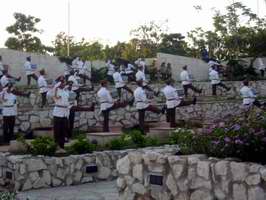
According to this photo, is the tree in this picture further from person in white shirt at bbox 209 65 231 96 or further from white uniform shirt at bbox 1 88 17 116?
white uniform shirt at bbox 1 88 17 116

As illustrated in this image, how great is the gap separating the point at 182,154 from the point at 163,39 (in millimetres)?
35070

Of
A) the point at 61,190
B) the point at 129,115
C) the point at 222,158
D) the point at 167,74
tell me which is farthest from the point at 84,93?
the point at 222,158

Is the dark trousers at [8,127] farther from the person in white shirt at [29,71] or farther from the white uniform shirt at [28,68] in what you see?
the white uniform shirt at [28,68]

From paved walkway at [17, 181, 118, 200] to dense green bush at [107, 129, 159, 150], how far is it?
1425mm

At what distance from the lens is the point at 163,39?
42844 millimetres

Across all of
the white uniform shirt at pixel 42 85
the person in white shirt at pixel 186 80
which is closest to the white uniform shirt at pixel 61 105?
the white uniform shirt at pixel 42 85

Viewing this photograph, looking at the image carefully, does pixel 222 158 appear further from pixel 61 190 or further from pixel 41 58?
pixel 41 58

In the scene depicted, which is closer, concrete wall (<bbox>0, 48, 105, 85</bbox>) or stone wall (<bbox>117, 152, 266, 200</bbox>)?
stone wall (<bbox>117, 152, 266, 200</bbox>)

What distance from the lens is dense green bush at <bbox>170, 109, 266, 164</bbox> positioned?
719cm

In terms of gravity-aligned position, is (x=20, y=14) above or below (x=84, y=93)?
above

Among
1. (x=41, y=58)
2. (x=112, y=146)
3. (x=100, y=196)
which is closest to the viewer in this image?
(x=100, y=196)

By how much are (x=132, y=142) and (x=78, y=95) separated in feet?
28.4

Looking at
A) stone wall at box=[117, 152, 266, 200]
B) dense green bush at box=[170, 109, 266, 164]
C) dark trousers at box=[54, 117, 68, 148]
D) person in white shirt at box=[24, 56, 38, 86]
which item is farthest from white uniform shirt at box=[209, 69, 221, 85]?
stone wall at box=[117, 152, 266, 200]

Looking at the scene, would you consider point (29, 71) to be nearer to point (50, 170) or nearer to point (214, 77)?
point (214, 77)
